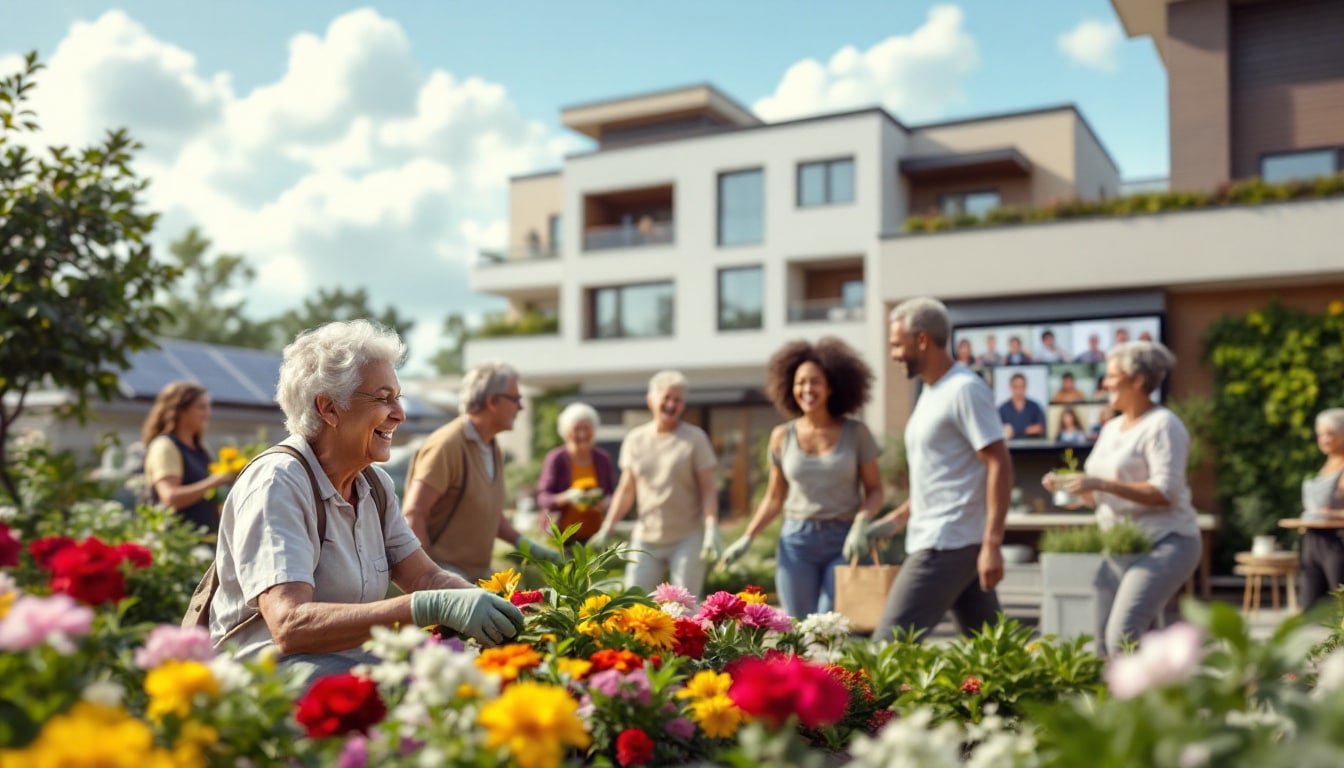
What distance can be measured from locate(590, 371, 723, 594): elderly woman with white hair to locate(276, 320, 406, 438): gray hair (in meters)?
3.91

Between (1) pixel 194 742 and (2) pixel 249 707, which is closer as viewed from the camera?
(1) pixel 194 742

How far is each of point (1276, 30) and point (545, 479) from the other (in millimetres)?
16663

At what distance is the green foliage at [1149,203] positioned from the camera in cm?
1689

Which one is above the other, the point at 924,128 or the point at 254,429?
the point at 924,128

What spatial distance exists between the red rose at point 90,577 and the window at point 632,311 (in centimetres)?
2737

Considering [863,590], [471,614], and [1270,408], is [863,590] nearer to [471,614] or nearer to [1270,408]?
[471,614]

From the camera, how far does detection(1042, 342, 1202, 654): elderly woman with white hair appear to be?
5492mm

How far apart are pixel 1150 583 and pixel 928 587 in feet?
3.97

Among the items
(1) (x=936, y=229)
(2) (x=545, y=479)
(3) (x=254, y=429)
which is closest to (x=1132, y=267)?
(1) (x=936, y=229)

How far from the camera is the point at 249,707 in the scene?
5.91 feet

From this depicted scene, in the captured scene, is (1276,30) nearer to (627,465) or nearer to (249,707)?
(627,465)

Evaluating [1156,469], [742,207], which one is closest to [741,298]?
[742,207]

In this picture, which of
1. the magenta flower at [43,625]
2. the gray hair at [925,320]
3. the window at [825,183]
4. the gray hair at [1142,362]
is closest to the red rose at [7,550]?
the magenta flower at [43,625]

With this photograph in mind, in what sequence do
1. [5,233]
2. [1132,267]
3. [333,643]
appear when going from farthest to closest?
[1132,267], [5,233], [333,643]
